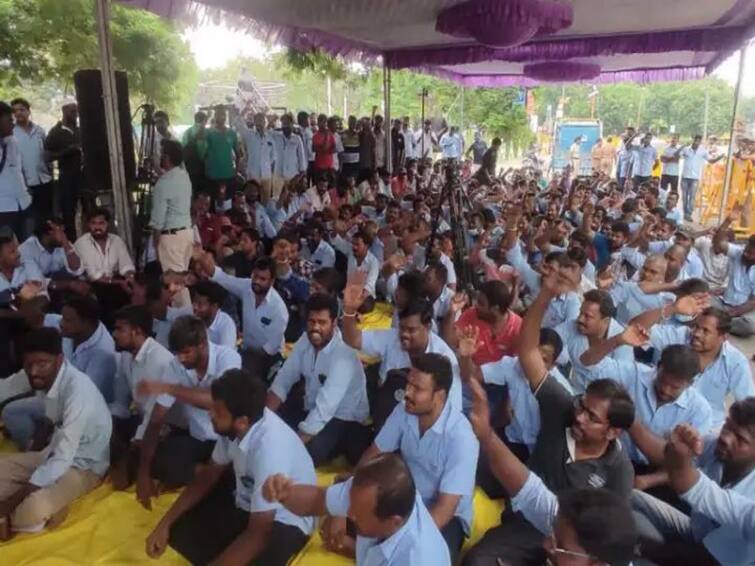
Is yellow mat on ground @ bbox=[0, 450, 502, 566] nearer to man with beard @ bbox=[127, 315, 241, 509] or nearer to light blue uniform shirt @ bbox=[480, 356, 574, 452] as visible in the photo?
man with beard @ bbox=[127, 315, 241, 509]

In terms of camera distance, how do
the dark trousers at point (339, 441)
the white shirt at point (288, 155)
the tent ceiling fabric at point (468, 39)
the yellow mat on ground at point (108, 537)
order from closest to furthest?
the yellow mat on ground at point (108, 537) → the dark trousers at point (339, 441) → the tent ceiling fabric at point (468, 39) → the white shirt at point (288, 155)

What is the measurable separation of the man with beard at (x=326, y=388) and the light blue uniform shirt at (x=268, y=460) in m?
0.64

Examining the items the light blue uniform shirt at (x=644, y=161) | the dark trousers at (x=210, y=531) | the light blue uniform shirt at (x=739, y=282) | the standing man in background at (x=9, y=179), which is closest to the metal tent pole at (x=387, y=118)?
the light blue uniform shirt at (x=644, y=161)

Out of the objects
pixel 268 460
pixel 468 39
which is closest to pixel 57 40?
pixel 468 39

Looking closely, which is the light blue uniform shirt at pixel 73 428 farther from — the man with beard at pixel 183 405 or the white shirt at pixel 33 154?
the white shirt at pixel 33 154

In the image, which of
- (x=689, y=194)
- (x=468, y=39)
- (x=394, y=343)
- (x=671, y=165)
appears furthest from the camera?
(x=671, y=165)

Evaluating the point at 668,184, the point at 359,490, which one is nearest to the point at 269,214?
the point at 359,490

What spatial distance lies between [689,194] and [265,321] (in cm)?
926

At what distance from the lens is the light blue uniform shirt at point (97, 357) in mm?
3174

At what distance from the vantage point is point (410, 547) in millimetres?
1692

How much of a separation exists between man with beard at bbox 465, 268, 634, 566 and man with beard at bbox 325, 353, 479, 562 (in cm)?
10

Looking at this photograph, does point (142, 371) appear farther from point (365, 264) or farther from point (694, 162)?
point (694, 162)

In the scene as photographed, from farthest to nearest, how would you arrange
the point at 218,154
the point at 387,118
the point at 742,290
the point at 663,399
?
the point at 387,118 < the point at 218,154 < the point at 742,290 < the point at 663,399

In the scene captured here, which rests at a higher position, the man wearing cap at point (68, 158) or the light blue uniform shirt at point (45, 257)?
the man wearing cap at point (68, 158)
